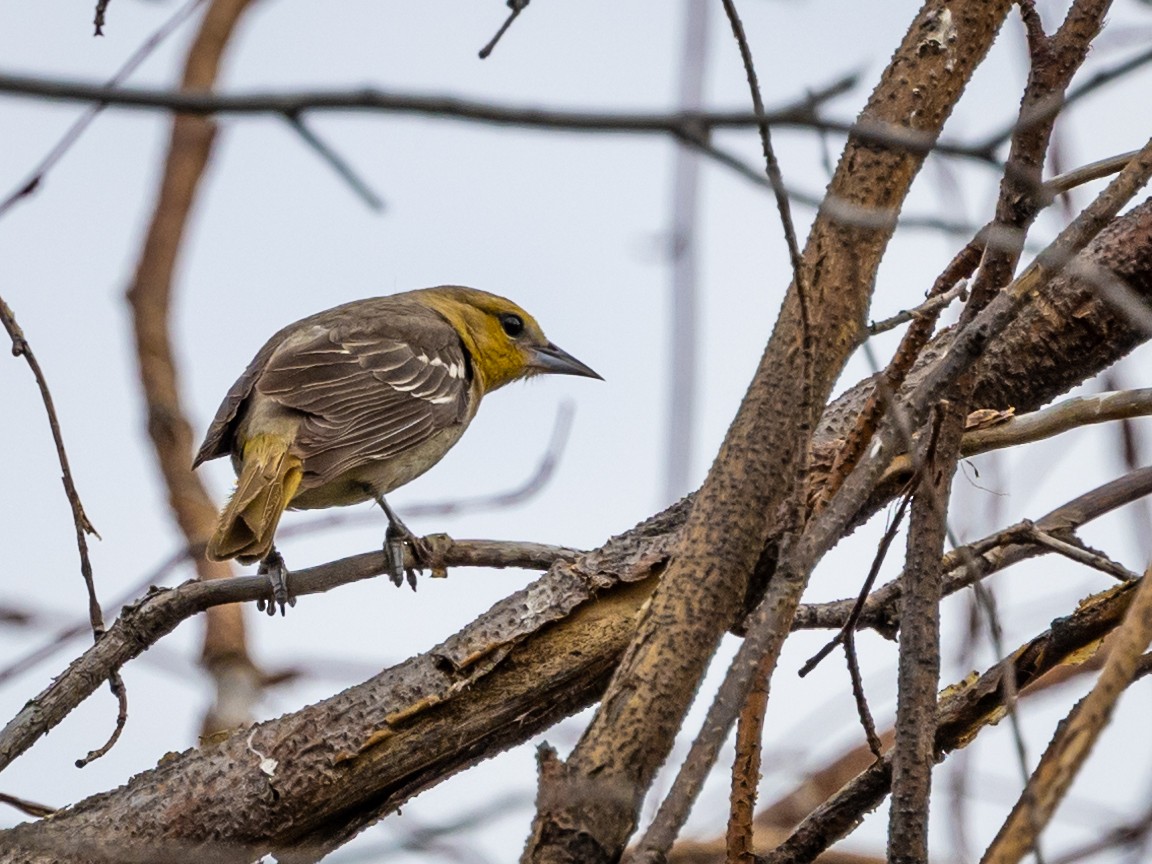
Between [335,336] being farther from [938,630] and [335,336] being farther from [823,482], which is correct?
[938,630]

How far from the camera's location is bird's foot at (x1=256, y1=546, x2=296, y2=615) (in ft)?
12.8

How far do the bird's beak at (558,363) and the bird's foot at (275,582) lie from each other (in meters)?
Answer: 2.74

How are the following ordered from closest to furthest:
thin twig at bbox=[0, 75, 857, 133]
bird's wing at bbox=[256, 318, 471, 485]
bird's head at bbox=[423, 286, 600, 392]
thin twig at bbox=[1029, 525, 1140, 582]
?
thin twig at bbox=[0, 75, 857, 133] → thin twig at bbox=[1029, 525, 1140, 582] → bird's wing at bbox=[256, 318, 471, 485] → bird's head at bbox=[423, 286, 600, 392]

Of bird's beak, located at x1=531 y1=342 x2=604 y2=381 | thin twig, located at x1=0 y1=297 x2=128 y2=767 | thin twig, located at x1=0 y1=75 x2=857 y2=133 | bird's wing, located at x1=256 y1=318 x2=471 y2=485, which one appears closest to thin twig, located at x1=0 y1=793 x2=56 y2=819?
thin twig, located at x1=0 y1=297 x2=128 y2=767

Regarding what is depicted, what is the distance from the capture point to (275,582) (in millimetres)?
3828

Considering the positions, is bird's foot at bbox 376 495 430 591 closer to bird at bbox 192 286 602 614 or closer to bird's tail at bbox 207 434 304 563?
bird at bbox 192 286 602 614

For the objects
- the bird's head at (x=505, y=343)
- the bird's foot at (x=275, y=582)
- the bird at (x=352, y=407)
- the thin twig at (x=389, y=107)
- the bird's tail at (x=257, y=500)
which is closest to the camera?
the thin twig at (x=389, y=107)


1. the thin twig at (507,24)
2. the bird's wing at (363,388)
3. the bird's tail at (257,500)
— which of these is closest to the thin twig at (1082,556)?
the thin twig at (507,24)

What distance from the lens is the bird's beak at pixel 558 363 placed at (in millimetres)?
7137

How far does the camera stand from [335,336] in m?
6.12

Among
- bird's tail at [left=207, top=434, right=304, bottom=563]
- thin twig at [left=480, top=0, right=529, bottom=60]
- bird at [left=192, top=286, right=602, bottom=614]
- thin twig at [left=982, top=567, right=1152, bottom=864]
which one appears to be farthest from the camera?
bird at [left=192, top=286, right=602, bottom=614]

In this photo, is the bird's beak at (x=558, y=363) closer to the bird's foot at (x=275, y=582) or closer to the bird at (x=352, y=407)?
the bird at (x=352, y=407)

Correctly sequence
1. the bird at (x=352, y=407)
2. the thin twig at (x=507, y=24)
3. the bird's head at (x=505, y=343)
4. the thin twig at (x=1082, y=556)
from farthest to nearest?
the bird's head at (x=505, y=343), the bird at (x=352, y=407), the thin twig at (x=1082, y=556), the thin twig at (x=507, y=24)

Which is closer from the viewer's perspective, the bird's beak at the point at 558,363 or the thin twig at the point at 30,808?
the thin twig at the point at 30,808
